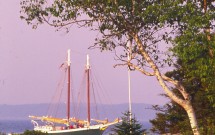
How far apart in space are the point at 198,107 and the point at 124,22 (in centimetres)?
1196

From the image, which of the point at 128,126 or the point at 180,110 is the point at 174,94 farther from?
the point at 180,110

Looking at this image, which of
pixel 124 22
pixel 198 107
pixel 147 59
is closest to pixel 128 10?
pixel 124 22

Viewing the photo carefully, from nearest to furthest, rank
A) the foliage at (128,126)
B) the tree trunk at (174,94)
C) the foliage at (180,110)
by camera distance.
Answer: the tree trunk at (174,94)
the foliage at (128,126)
the foliage at (180,110)

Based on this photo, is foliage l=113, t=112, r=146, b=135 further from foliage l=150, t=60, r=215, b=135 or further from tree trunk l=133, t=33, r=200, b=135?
foliage l=150, t=60, r=215, b=135

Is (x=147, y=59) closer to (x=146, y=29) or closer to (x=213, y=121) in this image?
(x=146, y=29)

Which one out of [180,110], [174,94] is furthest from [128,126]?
[180,110]

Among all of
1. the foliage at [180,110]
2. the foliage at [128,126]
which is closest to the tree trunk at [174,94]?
the foliage at [128,126]

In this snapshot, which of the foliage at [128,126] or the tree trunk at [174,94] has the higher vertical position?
the tree trunk at [174,94]

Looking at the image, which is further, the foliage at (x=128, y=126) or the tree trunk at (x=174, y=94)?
the foliage at (x=128, y=126)

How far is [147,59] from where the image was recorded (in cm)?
2094

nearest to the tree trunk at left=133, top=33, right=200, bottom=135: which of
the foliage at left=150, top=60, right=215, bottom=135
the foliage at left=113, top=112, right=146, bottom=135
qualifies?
the foliage at left=113, top=112, right=146, bottom=135

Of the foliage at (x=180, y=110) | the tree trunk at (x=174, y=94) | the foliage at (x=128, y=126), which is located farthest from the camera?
the foliage at (x=180, y=110)

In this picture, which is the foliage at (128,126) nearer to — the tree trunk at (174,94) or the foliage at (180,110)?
the tree trunk at (174,94)

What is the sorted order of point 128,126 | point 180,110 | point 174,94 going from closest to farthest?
point 174,94 < point 128,126 < point 180,110
